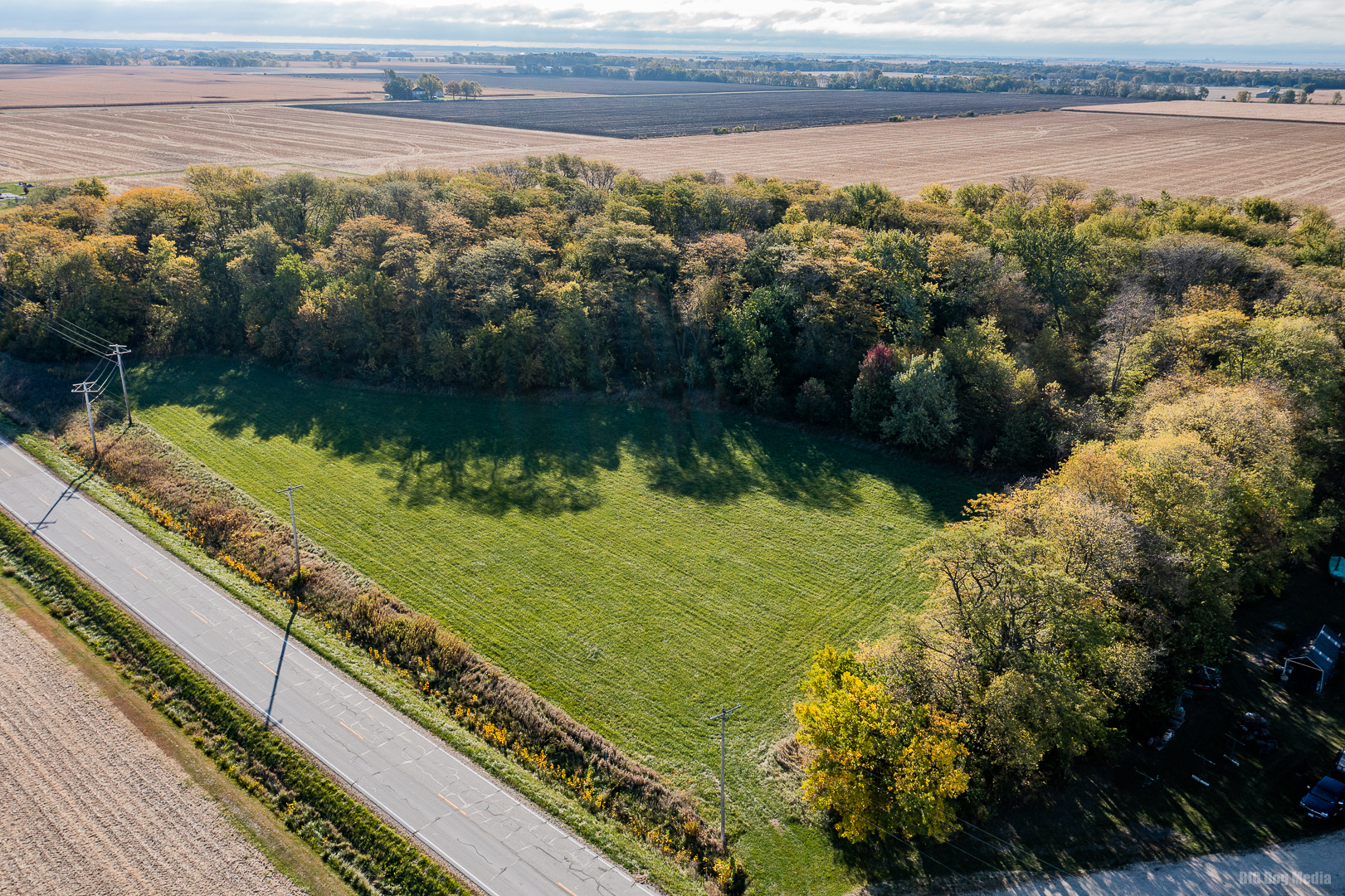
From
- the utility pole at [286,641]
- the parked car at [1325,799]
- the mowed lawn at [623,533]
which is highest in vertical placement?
the parked car at [1325,799]

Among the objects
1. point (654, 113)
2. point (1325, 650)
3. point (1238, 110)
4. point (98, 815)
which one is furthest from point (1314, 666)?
point (1238, 110)

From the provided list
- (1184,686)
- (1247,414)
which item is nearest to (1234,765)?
(1184,686)

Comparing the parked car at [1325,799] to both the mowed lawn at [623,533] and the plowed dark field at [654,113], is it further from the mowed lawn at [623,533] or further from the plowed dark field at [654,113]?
the plowed dark field at [654,113]

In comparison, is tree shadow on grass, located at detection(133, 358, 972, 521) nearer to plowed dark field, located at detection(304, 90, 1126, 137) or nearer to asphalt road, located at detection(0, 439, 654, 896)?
asphalt road, located at detection(0, 439, 654, 896)

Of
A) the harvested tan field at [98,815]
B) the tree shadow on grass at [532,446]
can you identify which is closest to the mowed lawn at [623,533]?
the tree shadow on grass at [532,446]

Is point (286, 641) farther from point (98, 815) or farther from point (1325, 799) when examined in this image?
point (1325, 799)

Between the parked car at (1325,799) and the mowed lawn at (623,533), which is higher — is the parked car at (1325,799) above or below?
above

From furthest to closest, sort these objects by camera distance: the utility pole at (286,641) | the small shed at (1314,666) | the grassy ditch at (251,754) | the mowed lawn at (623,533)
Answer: the small shed at (1314,666)
the mowed lawn at (623,533)
the utility pole at (286,641)
the grassy ditch at (251,754)
